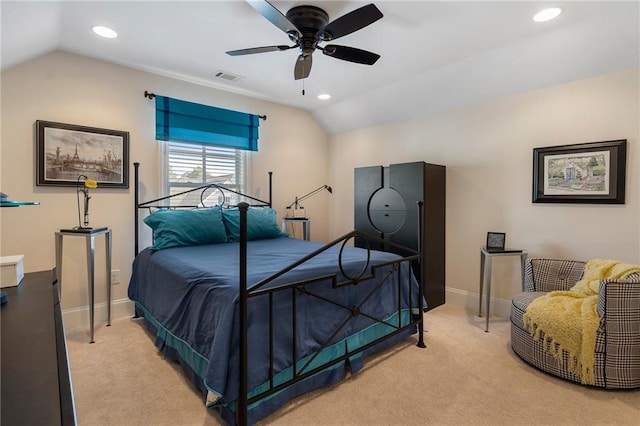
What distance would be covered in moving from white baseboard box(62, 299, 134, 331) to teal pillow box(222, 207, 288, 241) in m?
1.23

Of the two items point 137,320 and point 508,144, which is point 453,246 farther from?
point 137,320

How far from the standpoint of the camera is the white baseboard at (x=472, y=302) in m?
3.22

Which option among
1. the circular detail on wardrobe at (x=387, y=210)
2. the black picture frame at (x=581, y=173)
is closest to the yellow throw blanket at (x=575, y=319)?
the black picture frame at (x=581, y=173)

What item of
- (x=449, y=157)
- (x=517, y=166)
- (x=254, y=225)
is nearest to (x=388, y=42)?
(x=449, y=157)

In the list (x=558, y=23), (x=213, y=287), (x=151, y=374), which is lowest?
(x=151, y=374)

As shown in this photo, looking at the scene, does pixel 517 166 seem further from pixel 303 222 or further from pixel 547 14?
pixel 303 222

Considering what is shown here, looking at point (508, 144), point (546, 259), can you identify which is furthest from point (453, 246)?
point (508, 144)

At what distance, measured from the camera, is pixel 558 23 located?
7.70 feet

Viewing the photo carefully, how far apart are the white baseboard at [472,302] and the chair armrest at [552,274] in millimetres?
536

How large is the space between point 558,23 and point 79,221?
14.1ft

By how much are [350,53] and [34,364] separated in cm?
235

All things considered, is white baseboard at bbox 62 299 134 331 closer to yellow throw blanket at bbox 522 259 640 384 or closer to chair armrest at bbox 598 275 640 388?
yellow throw blanket at bbox 522 259 640 384

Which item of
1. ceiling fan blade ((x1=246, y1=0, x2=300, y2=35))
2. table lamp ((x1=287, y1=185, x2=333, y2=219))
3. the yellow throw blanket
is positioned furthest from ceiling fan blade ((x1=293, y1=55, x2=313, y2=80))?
the yellow throw blanket

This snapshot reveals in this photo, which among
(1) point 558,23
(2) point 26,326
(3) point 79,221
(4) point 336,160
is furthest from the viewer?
(4) point 336,160
